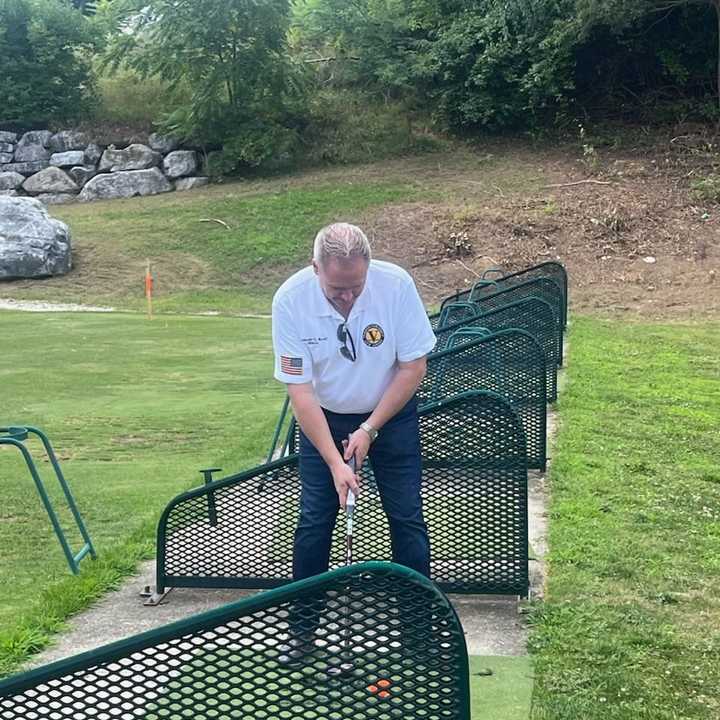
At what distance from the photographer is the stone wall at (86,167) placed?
107ft

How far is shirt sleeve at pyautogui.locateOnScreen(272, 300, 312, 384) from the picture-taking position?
382cm

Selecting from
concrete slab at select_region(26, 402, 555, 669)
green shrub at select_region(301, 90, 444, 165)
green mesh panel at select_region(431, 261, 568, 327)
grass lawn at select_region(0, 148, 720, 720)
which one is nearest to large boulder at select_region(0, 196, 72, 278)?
grass lawn at select_region(0, 148, 720, 720)

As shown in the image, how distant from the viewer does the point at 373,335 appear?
150 inches

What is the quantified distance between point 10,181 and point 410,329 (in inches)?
1306

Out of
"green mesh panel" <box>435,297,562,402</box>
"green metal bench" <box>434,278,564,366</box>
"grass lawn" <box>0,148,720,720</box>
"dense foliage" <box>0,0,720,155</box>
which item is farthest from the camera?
"dense foliage" <box>0,0,720,155</box>

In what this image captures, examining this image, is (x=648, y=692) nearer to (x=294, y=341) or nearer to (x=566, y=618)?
(x=566, y=618)

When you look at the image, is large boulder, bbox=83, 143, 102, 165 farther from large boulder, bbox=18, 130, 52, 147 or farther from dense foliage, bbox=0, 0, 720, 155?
dense foliage, bbox=0, 0, 720, 155

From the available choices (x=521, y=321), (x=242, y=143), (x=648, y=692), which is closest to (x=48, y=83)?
(x=242, y=143)

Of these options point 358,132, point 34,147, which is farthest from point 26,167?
point 358,132

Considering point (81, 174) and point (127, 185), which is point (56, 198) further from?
point (127, 185)

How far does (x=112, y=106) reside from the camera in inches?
1439

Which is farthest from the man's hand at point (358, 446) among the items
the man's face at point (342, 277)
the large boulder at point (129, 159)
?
the large boulder at point (129, 159)

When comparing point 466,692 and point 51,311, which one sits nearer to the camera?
point 466,692

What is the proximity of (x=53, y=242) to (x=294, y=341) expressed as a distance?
23130mm
